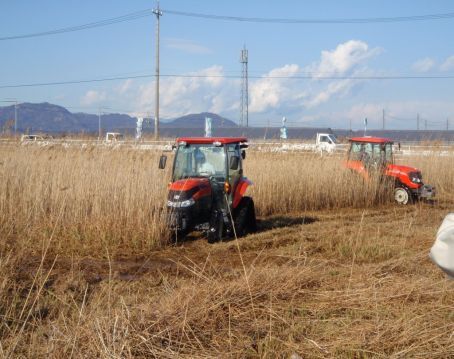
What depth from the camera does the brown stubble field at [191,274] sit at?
4133 millimetres

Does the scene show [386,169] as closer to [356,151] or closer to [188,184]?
[356,151]

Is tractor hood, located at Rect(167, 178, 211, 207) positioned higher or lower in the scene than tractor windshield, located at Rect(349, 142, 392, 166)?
lower

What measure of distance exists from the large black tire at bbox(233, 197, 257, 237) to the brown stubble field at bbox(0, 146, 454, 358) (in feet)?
1.20

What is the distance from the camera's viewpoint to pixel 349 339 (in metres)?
4.24

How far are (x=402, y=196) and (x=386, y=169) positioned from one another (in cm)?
84

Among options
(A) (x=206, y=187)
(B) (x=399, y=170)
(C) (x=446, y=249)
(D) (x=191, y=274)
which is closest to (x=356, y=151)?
(B) (x=399, y=170)

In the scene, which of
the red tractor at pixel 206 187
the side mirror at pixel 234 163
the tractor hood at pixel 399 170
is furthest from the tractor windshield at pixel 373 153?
the side mirror at pixel 234 163

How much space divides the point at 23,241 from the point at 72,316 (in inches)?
127

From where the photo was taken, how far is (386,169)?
52.4 feet

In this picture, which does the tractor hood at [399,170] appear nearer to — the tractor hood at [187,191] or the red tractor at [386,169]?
the red tractor at [386,169]

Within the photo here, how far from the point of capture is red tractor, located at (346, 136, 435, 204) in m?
15.8

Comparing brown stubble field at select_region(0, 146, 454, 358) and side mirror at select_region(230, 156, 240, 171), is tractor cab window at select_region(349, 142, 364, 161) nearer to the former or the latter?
brown stubble field at select_region(0, 146, 454, 358)

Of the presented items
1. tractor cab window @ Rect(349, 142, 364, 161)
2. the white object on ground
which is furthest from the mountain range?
the white object on ground

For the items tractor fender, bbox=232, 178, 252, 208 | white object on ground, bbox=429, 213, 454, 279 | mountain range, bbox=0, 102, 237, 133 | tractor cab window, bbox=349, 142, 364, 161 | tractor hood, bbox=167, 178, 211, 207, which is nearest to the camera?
white object on ground, bbox=429, 213, 454, 279
